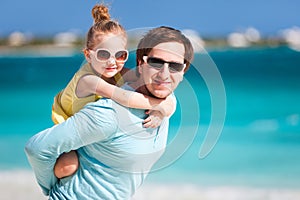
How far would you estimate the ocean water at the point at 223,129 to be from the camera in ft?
6.29

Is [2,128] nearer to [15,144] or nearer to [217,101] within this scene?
[15,144]

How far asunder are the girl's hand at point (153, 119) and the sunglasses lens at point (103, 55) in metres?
0.19

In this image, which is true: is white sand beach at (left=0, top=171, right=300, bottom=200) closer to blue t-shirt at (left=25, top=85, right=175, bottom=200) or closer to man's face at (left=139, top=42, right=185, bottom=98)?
blue t-shirt at (left=25, top=85, right=175, bottom=200)

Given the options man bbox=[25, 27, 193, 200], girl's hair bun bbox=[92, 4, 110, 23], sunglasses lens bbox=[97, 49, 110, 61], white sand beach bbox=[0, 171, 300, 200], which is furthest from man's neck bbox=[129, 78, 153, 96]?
white sand beach bbox=[0, 171, 300, 200]

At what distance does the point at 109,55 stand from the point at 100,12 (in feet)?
0.50

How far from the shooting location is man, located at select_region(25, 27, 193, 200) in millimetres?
1659

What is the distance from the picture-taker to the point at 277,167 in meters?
8.37

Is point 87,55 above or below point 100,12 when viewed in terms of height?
below

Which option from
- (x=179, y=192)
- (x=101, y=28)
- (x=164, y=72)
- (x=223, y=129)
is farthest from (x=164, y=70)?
(x=223, y=129)

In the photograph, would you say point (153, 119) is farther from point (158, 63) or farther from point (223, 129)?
point (223, 129)

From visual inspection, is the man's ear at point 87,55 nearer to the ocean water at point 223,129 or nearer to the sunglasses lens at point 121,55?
the sunglasses lens at point 121,55

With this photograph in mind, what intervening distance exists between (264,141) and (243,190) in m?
4.38

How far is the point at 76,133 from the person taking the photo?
1.65m

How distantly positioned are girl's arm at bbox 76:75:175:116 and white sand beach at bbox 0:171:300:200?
12.3ft
